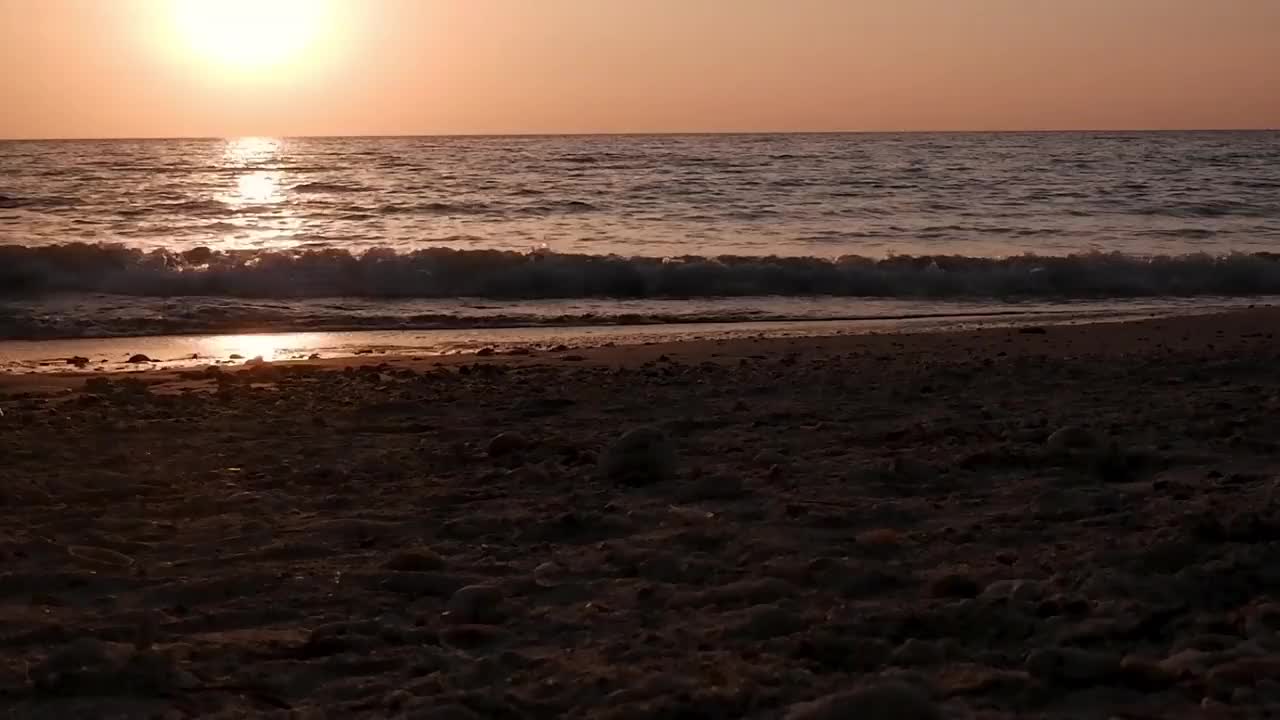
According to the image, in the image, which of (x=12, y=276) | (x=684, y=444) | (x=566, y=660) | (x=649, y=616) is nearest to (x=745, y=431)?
(x=684, y=444)

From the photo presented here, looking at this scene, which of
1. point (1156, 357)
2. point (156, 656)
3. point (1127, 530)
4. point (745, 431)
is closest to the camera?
point (156, 656)

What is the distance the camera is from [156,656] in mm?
2830

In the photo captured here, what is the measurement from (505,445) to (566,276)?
31.9ft

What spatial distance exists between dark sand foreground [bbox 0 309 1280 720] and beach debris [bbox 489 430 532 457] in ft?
0.08

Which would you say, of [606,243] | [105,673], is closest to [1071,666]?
[105,673]

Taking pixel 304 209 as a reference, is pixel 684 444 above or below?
below

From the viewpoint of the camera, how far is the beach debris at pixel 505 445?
5.17 m

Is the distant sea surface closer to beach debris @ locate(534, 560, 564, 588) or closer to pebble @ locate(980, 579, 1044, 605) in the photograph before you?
beach debris @ locate(534, 560, 564, 588)

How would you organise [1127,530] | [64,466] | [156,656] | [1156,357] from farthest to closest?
1. [1156,357]
2. [64,466]
3. [1127,530]
4. [156,656]

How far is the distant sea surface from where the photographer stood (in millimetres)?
13023

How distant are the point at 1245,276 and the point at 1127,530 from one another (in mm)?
13551

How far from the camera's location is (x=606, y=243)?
18875mm

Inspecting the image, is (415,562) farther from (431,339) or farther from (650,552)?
(431,339)

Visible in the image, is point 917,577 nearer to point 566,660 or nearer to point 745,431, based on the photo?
point 566,660
